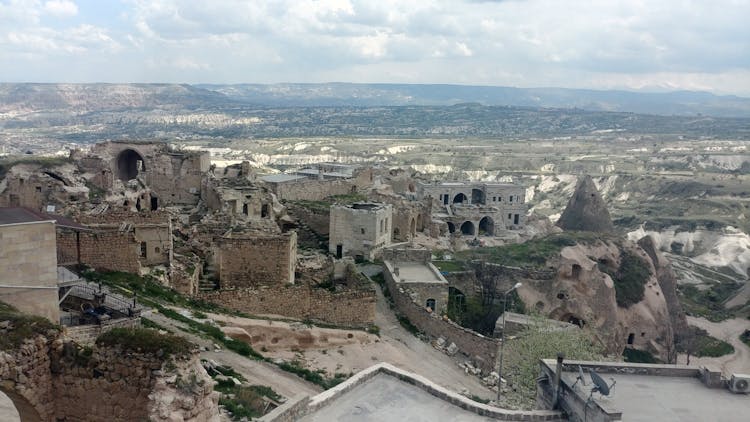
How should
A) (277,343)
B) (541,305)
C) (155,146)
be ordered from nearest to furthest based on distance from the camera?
(277,343) → (541,305) → (155,146)

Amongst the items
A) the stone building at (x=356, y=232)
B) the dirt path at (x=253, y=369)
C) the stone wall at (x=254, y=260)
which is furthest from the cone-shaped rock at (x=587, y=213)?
the dirt path at (x=253, y=369)

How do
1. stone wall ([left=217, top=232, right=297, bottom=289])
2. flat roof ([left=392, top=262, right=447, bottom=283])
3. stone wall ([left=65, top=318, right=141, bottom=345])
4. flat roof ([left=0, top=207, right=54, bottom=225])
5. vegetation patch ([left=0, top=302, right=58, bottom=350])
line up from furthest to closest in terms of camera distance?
flat roof ([left=392, top=262, right=447, bottom=283])
stone wall ([left=217, top=232, right=297, bottom=289])
flat roof ([left=0, top=207, right=54, bottom=225])
stone wall ([left=65, top=318, right=141, bottom=345])
vegetation patch ([left=0, top=302, right=58, bottom=350])

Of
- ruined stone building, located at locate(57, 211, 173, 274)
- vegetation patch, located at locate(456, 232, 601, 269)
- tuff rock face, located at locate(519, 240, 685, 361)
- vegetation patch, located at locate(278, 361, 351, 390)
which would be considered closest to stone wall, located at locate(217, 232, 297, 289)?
ruined stone building, located at locate(57, 211, 173, 274)

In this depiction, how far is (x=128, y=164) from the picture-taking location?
37781 millimetres

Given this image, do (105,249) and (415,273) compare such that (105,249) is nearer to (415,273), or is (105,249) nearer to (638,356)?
(415,273)

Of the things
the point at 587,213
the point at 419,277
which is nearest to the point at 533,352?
the point at 419,277

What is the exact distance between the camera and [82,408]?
27.1 ft

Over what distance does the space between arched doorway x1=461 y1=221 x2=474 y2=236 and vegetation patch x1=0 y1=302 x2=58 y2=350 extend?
41053 mm

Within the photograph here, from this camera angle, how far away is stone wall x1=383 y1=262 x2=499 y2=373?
21078 mm

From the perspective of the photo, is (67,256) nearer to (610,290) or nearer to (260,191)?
(260,191)

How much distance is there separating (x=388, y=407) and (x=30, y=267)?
666 centimetres

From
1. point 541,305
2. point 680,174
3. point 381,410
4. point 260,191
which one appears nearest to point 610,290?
point 541,305

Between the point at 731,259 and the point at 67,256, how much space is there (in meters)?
67.0

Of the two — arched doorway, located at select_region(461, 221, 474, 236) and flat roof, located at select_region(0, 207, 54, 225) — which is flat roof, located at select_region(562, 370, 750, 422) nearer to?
flat roof, located at select_region(0, 207, 54, 225)
